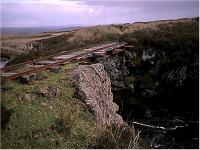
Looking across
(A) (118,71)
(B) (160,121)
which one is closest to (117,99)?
(A) (118,71)

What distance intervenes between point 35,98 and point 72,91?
1.56 m

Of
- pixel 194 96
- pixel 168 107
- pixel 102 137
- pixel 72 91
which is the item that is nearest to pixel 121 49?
pixel 168 107

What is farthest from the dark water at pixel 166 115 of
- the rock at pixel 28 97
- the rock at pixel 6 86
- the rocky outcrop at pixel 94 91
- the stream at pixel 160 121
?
the rock at pixel 6 86

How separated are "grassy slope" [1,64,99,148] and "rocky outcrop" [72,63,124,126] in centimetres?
53

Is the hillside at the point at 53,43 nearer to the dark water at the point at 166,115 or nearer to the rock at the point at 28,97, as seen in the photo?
the dark water at the point at 166,115

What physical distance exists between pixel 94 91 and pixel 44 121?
12.8 ft

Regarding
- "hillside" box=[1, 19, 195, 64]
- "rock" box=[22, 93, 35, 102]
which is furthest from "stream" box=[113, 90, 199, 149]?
"rock" box=[22, 93, 35, 102]

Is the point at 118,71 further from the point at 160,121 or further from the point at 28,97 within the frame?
the point at 28,97

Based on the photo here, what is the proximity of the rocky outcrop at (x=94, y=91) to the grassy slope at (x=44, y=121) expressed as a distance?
0.53 metres

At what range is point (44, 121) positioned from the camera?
869 cm

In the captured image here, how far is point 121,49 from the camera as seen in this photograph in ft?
84.3

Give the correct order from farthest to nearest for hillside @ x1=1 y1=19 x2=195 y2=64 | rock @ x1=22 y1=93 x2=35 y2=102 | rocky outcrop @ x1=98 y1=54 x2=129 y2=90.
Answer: rocky outcrop @ x1=98 y1=54 x2=129 y2=90 → hillside @ x1=1 y1=19 x2=195 y2=64 → rock @ x1=22 y1=93 x2=35 y2=102

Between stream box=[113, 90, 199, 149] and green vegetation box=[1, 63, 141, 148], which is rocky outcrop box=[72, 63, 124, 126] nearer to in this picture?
green vegetation box=[1, 63, 141, 148]

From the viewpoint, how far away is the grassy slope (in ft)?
26.2
